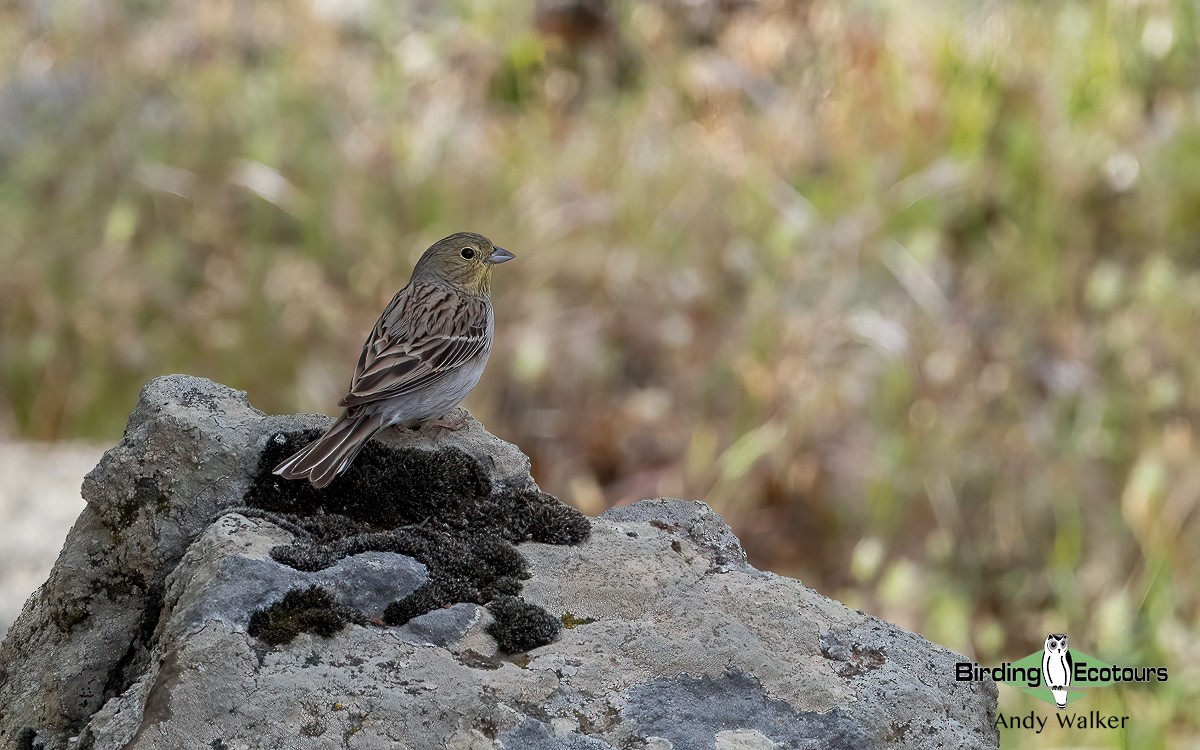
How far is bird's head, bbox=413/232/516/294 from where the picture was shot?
5121 mm

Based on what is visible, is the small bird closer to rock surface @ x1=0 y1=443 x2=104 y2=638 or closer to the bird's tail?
the bird's tail

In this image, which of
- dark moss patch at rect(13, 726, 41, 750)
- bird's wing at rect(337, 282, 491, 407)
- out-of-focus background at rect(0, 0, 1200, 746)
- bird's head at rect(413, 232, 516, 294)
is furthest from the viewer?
out-of-focus background at rect(0, 0, 1200, 746)

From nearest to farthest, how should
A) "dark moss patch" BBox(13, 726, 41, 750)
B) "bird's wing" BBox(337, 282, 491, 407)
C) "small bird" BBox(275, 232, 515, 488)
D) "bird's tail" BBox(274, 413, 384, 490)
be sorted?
"dark moss patch" BBox(13, 726, 41, 750), "bird's tail" BBox(274, 413, 384, 490), "small bird" BBox(275, 232, 515, 488), "bird's wing" BBox(337, 282, 491, 407)

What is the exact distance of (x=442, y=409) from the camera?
4324 mm

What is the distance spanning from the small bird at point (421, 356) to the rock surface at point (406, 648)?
0.60ft

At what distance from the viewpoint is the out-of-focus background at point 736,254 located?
265 inches

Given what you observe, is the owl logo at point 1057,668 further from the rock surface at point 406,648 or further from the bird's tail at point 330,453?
the bird's tail at point 330,453

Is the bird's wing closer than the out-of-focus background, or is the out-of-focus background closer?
the bird's wing

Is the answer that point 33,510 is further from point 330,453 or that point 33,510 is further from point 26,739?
point 330,453

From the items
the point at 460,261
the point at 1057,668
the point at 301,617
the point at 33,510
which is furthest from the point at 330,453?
the point at 33,510

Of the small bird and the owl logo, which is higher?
the small bird

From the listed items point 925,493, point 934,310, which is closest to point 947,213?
point 934,310

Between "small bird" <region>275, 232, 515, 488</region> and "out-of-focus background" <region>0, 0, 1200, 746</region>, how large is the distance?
2228 millimetres

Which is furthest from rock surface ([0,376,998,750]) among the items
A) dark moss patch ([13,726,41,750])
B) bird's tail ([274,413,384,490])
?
bird's tail ([274,413,384,490])
